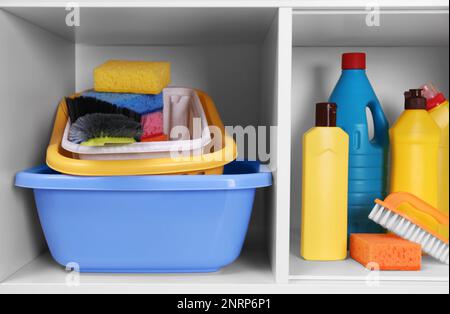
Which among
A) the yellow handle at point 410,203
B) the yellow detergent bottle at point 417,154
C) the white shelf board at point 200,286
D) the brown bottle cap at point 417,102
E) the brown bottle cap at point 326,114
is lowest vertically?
the white shelf board at point 200,286

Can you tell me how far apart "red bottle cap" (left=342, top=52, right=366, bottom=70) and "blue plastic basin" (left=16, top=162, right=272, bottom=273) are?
27 cm

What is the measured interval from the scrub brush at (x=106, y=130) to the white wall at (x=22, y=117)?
0.11m

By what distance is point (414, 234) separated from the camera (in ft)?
2.78

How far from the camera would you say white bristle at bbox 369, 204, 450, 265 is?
0.84 meters

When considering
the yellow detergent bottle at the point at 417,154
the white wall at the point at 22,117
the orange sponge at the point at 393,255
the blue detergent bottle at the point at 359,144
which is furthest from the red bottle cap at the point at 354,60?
the white wall at the point at 22,117

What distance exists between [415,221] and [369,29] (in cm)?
31

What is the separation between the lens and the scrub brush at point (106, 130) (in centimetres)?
75

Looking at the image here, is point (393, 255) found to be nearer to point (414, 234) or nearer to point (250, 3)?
point (414, 234)

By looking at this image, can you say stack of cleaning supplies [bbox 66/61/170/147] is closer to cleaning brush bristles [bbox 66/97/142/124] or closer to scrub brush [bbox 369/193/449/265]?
cleaning brush bristles [bbox 66/97/142/124]

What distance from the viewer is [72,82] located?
1104 mm

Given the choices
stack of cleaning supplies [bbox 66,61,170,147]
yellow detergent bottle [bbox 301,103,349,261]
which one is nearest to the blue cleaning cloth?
stack of cleaning supplies [bbox 66,61,170,147]

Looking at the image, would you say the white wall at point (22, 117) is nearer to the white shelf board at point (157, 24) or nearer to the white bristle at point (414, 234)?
the white shelf board at point (157, 24)
